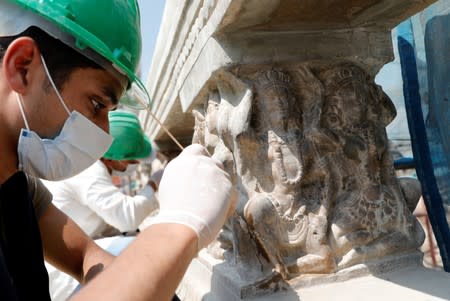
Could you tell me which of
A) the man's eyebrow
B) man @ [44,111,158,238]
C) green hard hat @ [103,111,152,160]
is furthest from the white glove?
green hard hat @ [103,111,152,160]

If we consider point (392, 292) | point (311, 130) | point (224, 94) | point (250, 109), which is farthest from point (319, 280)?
point (224, 94)

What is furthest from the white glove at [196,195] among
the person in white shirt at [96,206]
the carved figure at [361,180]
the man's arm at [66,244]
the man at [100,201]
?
the man at [100,201]

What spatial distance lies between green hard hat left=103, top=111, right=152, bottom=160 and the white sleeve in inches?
19.0

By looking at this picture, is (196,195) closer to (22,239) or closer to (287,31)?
(22,239)

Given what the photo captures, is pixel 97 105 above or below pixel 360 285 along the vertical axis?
above

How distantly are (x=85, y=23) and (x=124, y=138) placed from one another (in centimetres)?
209

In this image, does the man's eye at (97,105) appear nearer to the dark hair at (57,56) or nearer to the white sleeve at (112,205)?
the dark hair at (57,56)

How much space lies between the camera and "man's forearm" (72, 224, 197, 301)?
2.77ft

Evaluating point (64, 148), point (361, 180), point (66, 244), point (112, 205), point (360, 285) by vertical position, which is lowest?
point (112, 205)

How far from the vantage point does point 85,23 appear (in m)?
1.15

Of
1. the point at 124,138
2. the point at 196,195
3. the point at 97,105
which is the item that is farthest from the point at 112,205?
the point at 196,195

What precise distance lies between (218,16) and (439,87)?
45.5 inches

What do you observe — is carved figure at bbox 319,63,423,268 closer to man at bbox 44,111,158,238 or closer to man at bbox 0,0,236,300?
man at bbox 0,0,236,300

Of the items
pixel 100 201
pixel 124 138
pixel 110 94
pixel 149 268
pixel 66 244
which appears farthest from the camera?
pixel 124 138
